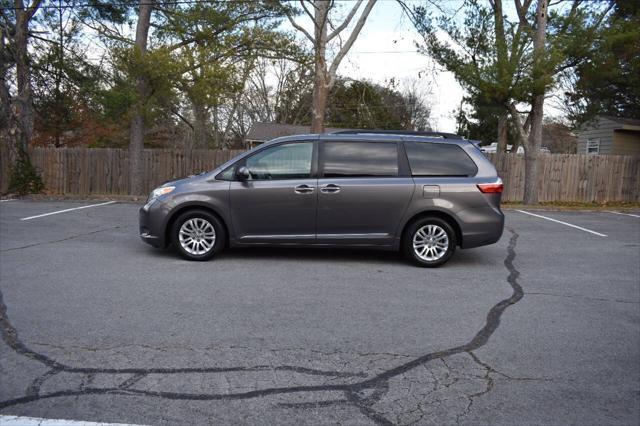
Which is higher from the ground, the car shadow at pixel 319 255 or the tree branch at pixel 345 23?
the tree branch at pixel 345 23

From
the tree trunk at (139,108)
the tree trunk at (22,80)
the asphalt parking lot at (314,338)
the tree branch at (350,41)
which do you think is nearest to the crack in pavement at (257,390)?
the asphalt parking lot at (314,338)

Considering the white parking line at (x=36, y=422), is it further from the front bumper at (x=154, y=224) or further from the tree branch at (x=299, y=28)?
the tree branch at (x=299, y=28)

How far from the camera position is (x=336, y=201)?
7.18m

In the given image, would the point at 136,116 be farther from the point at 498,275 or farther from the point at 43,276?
the point at 498,275

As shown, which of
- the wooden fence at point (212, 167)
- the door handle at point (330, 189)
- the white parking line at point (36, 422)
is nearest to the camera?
the white parking line at point (36, 422)

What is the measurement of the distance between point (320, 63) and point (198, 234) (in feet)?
38.4

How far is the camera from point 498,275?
273 inches

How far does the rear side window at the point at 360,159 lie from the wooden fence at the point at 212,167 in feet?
41.9

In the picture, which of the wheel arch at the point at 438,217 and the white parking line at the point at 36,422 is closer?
the white parking line at the point at 36,422

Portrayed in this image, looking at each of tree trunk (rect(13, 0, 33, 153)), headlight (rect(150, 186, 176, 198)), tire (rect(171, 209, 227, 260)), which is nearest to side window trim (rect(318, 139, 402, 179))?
tire (rect(171, 209, 227, 260))

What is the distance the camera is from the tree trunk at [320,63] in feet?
56.3

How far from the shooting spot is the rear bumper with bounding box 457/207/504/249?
7.23 metres

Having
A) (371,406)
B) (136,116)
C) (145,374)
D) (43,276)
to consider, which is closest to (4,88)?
(136,116)

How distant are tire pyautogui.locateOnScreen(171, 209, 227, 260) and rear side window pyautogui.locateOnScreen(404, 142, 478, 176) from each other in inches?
115
